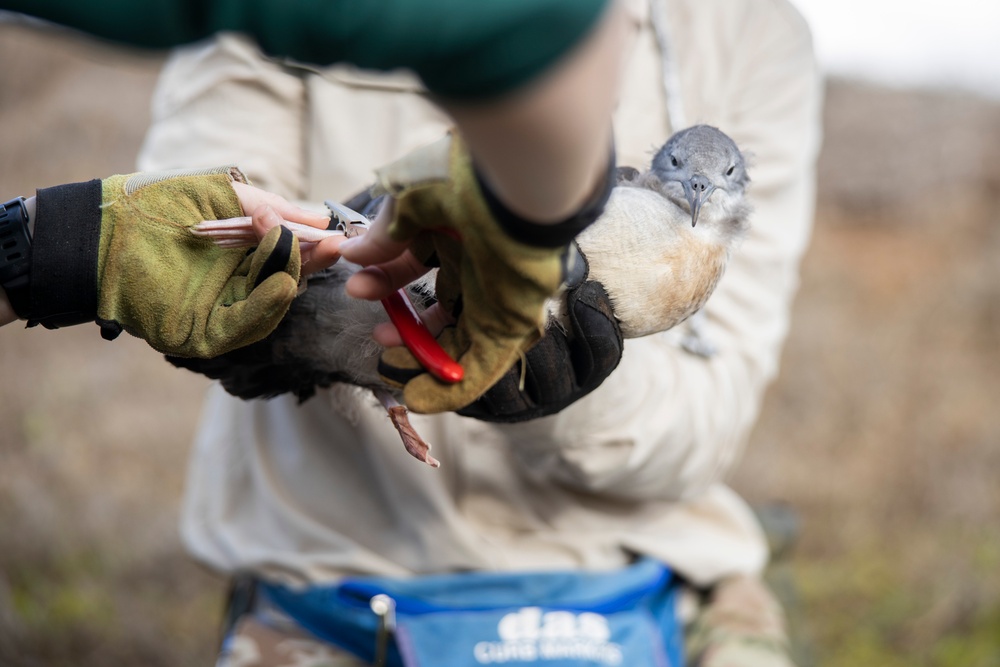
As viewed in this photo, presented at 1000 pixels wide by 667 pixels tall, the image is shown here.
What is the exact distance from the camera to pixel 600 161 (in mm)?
709

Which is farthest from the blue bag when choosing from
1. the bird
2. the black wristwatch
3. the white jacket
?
the black wristwatch

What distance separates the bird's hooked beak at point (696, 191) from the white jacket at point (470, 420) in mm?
380

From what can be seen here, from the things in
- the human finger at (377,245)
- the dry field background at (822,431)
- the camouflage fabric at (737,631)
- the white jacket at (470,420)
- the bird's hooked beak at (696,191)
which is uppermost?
the bird's hooked beak at (696,191)

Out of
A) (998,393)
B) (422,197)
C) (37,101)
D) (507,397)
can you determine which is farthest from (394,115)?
(37,101)

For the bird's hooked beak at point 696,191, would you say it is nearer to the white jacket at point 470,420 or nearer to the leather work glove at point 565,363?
the leather work glove at point 565,363

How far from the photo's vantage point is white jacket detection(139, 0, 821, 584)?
1.67 meters

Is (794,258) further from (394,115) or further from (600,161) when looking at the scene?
(600,161)

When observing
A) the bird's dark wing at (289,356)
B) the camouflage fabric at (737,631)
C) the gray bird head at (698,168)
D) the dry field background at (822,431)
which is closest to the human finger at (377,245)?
the bird's dark wing at (289,356)

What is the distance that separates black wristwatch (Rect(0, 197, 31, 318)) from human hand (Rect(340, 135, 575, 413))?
0.35 metres

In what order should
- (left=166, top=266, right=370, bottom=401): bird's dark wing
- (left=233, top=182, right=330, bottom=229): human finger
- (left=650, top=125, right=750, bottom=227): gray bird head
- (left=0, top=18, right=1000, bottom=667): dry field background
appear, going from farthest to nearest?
1. (left=0, top=18, right=1000, bottom=667): dry field background
2. (left=650, top=125, right=750, bottom=227): gray bird head
3. (left=166, top=266, right=370, bottom=401): bird's dark wing
4. (left=233, top=182, right=330, bottom=229): human finger

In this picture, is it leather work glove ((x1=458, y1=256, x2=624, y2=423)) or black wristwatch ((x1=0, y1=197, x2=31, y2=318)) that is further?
leather work glove ((x1=458, y1=256, x2=624, y2=423))

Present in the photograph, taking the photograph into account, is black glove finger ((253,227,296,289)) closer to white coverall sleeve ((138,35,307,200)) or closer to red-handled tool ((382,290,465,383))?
red-handled tool ((382,290,465,383))

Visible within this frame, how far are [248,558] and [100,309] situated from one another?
0.88 metres

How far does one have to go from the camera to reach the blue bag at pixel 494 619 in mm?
1600
